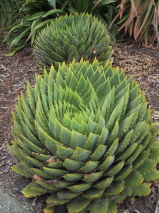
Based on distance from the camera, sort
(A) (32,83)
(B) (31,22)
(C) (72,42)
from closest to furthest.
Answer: (C) (72,42) → (A) (32,83) → (B) (31,22)

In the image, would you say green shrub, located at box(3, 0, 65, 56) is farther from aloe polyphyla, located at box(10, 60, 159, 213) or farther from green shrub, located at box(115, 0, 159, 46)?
aloe polyphyla, located at box(10, 60, 159, 213)

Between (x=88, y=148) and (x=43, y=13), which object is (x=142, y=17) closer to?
(x=43, y=13)

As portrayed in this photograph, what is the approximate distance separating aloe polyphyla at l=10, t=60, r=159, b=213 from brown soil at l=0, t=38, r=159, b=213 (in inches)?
7.7

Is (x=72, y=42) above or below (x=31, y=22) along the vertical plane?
above

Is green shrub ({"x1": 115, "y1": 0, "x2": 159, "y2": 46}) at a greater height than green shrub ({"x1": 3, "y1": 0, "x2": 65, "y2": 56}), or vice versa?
green shrub ({"x1": 115, "y1": 0, "x2": 159, "y2": 46})

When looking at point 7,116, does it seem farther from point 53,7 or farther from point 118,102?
point 53,7

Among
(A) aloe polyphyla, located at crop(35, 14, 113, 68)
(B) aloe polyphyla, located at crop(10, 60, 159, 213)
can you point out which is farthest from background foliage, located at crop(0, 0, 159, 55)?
(B) aloe polyphyla, located at crop(10, 60, 159, 213)

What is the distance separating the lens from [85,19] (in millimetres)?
3480

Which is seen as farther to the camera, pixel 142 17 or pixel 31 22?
pixel 31 22

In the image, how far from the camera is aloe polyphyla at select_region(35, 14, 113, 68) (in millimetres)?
3109

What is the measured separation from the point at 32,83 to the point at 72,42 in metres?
1.00

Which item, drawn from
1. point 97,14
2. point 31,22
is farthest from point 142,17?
point 31,22

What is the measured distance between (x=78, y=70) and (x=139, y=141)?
2.73ft

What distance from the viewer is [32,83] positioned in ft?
12.5
